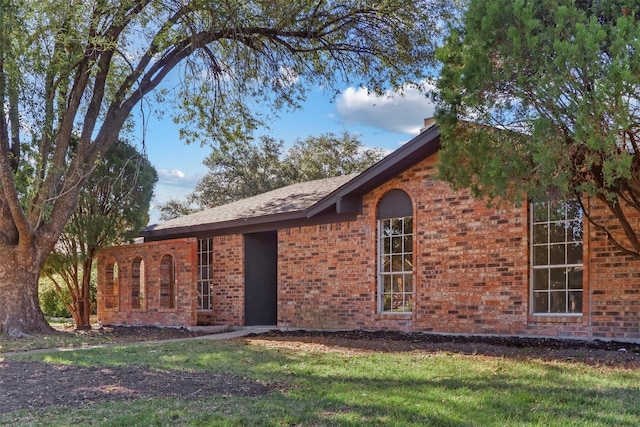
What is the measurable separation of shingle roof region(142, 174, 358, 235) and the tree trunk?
16.1 ft

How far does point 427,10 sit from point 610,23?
6954 mm

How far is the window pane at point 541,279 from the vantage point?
37.9 ft

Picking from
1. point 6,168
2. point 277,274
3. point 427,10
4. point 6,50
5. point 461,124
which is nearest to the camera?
point 461,124

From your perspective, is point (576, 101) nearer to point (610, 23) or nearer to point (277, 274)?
point (610, 23)

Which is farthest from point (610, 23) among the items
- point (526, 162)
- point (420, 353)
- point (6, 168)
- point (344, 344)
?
point (6, 168)

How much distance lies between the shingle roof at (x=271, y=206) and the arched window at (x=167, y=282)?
3.73 ft

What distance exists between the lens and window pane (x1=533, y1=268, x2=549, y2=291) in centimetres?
1155

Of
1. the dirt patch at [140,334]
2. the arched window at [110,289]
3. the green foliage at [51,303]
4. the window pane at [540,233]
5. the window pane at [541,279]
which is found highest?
the window pane at [540,233]

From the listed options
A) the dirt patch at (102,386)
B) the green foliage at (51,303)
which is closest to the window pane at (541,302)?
the dirt patch at (102,386)

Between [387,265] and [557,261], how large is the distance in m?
3.86

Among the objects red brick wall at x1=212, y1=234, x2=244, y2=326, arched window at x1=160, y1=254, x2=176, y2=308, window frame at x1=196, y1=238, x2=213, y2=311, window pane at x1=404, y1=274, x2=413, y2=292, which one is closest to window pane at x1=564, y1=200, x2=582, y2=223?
window pane at x1=404, y1=274, x2=413, y2=292

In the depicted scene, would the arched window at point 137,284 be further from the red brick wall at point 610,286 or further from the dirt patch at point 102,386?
the red brick wall at point 610,286

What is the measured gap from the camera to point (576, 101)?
722 cm

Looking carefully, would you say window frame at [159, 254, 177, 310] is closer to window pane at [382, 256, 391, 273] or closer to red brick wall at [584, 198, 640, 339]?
window pane at [382, 256, 391, 273]
